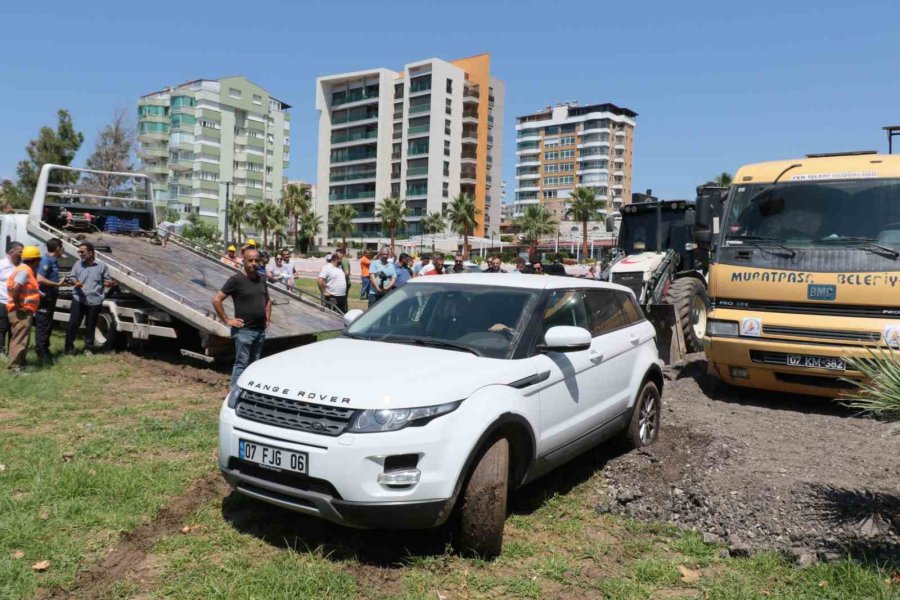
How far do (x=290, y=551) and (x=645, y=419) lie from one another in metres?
3.52

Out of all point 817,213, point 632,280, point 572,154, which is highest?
point 572,154

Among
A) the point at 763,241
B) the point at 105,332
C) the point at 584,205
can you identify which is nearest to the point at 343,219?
the point at 584,205

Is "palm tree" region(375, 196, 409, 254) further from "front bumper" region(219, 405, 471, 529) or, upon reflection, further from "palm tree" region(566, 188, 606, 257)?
"front bumper" region(219, 405, 471, 529)

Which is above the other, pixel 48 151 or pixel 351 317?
pixel 48 151

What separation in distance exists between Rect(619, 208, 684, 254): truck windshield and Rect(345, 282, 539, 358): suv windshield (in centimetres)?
766

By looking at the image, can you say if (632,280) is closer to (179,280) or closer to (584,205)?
(179,280)

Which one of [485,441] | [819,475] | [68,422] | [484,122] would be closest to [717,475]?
[819,475]

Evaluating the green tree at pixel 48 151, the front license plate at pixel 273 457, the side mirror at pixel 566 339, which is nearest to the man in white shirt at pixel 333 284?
the side mirror at pixel 566 339

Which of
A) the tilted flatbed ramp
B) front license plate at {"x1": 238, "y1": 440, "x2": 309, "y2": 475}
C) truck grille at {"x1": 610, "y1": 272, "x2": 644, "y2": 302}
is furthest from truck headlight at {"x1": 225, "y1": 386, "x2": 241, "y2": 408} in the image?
truck grille at {"x1": 610, "y1": 272, "x2": 644, "y2": 302}

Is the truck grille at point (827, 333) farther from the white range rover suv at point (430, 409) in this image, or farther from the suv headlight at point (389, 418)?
the suv headlight at point (389, 418)

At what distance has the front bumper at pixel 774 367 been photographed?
7316mm

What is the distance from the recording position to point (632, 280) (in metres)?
11.1

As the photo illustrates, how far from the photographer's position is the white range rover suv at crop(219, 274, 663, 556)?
373cm

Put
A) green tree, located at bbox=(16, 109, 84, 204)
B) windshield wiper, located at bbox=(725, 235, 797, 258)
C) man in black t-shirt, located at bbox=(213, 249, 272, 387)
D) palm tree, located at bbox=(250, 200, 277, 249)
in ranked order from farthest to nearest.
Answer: palm tree, located at bbox=(250, 200, 277, 249) → green tree, located at bbox=(16, 109, 84, 204) → windshield wiper, located at bbox=(725, 235, 797, 258) → man in black t-shirt, located at bbox=(213, 249, 272, 387)
